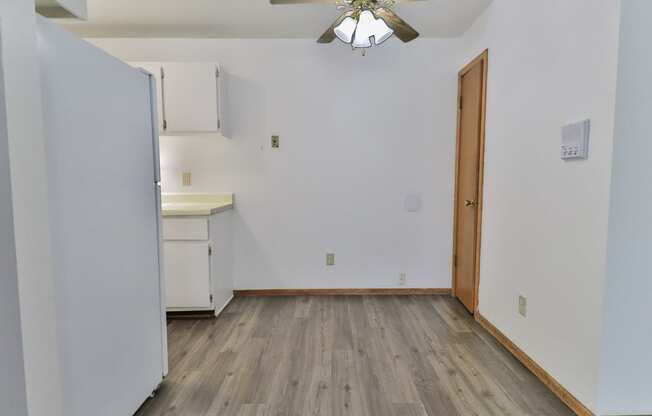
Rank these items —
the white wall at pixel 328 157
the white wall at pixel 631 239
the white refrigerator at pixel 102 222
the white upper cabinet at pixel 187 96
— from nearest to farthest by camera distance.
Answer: the white refrigerator at pixel 102 222
the white wall at pixel 631 239
the white upper cabinet at pixel 187 96
the white wall at pixel 328 157

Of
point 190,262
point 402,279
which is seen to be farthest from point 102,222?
point 402,279

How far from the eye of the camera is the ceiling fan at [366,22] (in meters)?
1.83

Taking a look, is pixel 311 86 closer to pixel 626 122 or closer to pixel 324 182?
pixel 324 182

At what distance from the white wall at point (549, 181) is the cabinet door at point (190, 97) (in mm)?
2178

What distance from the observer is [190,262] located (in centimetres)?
261

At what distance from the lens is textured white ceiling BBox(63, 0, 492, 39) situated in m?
2.45

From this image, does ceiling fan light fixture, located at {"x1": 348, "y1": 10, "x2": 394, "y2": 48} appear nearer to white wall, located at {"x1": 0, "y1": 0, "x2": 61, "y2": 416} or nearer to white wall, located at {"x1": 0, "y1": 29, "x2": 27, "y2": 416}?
white wall, located at {"x1": 0, "y1": 0, "x2": 61, "y2": 416}

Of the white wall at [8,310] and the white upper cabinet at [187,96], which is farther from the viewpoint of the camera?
the white upper cabinet at [187,96]

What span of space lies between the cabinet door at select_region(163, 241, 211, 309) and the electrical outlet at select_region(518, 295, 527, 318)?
7.15 ft

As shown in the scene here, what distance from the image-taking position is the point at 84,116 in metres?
1.21

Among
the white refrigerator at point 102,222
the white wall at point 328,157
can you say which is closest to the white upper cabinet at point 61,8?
the white refrigerator at point 102,222

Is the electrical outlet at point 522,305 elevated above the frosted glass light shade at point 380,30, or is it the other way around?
the frosted glass light shade at point 380,30

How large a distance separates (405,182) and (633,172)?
6.00ft

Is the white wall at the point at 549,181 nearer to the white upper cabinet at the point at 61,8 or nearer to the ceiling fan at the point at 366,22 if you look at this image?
the ceiling fan at the point at 366,22
